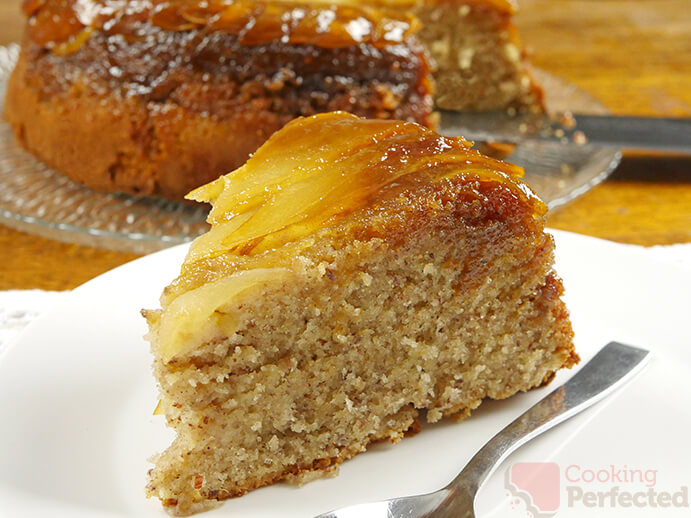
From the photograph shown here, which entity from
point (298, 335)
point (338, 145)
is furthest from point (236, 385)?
point (338, 145)

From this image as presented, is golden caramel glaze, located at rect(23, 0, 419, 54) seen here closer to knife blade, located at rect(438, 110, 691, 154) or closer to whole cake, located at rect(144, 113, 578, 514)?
knife blade, located at rect(438, 110, 691, 154)

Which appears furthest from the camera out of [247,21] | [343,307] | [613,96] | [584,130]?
[613,96]

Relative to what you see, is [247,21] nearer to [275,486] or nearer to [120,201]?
[120,201]

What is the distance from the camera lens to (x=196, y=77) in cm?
286

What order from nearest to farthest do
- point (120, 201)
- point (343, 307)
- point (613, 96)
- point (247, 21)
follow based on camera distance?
point (343, 307)
point (247, 21)
point (120, 201)
point (613, 96)

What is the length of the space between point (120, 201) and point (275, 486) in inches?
65.6

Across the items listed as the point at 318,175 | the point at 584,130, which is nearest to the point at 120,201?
the point at 318,175

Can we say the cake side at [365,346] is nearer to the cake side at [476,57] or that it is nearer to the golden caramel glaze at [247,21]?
the golden caramel glaze at [247,21]

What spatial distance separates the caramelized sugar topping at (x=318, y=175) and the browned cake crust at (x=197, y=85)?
0.92 m

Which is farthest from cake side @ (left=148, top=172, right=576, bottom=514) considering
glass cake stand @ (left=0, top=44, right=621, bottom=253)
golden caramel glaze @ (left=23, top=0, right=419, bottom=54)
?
golden caramel glaze @ (left=23, top=0, right=419, bottom=54)

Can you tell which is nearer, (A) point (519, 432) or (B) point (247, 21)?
(A) point (519, 432)

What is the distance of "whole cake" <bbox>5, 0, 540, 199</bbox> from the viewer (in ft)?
9.24

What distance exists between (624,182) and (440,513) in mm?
2277

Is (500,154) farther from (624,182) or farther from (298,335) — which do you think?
(298,335)
